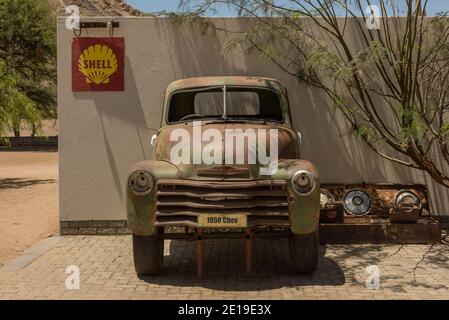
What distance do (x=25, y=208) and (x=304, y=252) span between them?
6.72m

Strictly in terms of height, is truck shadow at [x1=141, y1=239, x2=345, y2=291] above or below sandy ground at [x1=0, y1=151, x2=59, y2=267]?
below

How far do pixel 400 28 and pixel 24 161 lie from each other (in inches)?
743

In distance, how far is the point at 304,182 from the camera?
5008mm

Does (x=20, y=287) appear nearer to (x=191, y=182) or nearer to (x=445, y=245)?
(x=191, y=182)

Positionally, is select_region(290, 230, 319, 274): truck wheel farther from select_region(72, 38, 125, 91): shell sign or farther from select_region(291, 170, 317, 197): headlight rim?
select_region(72, 38, 125, 91): shell sign

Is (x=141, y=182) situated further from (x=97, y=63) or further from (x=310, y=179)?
(x=97, y=63)

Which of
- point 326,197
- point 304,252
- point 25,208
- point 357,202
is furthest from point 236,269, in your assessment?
point 25,208

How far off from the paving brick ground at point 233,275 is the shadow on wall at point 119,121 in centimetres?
114

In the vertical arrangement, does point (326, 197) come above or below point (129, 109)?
below

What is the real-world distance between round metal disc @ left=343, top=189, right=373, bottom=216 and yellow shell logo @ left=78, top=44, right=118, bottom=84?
3741 mm

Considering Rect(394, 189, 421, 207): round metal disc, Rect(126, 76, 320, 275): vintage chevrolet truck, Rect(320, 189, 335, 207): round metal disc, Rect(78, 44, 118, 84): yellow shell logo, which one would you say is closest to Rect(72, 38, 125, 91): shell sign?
Rect(78, 44, 118, 84): yellow shell logo

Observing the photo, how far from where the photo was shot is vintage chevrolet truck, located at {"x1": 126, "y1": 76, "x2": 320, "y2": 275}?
498 centimetres

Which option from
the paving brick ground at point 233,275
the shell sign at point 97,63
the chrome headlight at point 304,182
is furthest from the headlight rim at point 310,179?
the shell sign at point 97,63

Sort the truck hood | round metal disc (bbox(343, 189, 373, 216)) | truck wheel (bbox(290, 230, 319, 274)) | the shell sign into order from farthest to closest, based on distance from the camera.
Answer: the shell sign, round metal disc (bbox(343, 189, 373, 216)), truck wheel (bbox(290, 230, 319, 274)), the truck hood
